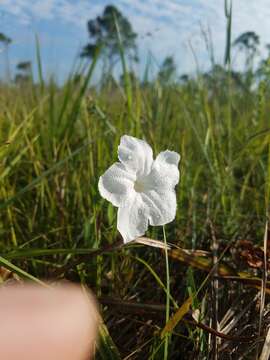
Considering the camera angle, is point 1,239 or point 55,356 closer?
point 55,356

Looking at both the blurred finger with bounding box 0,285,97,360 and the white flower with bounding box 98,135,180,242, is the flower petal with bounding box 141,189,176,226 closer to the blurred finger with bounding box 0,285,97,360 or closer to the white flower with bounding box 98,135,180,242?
the white flower with bounding box 98,135,180,242

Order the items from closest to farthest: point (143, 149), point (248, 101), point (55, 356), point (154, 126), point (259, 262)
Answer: point (55, 356) → point (143, 149) → point (259, 262) → point (154, 126) → point (248, 101)

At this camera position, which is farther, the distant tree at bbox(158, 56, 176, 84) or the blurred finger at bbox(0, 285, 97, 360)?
the distant tree at bbox(158, 56, 176, 84)

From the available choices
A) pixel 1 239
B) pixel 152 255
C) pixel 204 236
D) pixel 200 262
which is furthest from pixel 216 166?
pixel 1 239

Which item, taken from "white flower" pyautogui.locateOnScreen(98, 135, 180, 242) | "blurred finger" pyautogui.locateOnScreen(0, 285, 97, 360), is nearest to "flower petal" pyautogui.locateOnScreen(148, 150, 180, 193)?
"white flower" pyautogui.locateOnScreen(98, 135, 180, 242)

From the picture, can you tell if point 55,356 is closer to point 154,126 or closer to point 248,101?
point 154,126

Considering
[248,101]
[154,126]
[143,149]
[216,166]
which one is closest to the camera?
[143,149]
